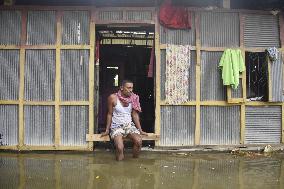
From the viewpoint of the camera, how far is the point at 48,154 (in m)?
7.87

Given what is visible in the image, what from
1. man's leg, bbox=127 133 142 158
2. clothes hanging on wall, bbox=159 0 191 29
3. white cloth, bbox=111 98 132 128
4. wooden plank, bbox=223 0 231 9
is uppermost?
wooden plank, bbox=223 0 231 9

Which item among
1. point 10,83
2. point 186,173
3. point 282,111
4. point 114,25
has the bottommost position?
point 186,173

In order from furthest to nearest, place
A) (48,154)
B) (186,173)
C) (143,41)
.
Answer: (143,41), (48,154), (186,173)

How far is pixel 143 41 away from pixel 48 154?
18.8 ft

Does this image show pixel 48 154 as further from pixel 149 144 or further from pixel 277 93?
pixel 277 93

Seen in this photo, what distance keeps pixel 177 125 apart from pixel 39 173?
10.7 ft

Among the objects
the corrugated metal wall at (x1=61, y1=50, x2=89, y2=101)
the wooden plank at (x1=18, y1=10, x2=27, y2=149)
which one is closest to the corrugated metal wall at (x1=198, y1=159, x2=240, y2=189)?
the corrugated metal wall at (x1=61, y1=50, x2=89, y2=101)

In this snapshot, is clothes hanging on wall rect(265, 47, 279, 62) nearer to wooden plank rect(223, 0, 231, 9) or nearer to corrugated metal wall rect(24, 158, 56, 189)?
wooden plank rect(223, 0, 231, 9)

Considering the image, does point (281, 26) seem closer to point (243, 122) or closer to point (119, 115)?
point (243, 122)

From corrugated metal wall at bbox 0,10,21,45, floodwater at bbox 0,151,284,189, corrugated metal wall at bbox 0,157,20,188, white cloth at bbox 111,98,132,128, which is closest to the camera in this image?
corrugated metal wall at bbox 0,157,20,188

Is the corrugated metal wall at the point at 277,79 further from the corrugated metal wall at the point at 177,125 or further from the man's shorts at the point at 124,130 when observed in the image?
the man's shorts at the point at 124,130

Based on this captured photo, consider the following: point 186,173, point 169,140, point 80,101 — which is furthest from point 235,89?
point 80,101

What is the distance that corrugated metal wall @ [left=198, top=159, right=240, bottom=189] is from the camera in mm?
5566

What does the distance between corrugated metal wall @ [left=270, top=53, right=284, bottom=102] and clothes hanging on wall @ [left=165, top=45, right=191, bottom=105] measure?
6.40 feet
